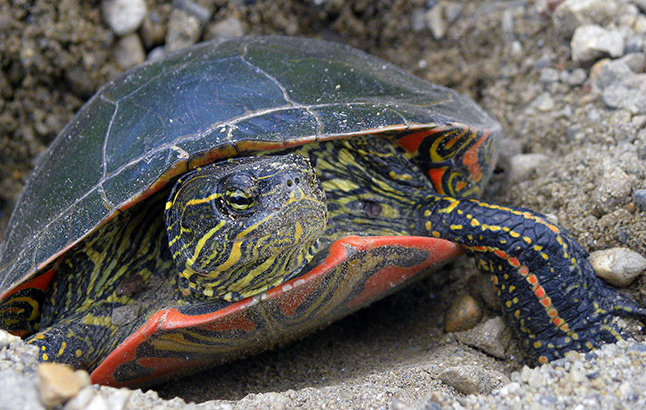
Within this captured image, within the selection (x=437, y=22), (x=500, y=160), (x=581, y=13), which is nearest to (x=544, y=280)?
(x=500, y=160)

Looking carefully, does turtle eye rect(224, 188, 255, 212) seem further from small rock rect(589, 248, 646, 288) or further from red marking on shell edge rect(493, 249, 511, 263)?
A: small rock rect(589, 248, 646, 288)

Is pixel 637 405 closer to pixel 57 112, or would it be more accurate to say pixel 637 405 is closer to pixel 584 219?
pixel 584 219

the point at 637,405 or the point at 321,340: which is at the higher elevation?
the point at 637,405

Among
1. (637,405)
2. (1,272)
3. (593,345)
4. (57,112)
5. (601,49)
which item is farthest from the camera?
(57,112)

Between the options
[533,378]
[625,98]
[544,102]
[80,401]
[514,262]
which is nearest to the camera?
[80,401]

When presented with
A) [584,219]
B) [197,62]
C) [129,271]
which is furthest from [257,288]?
[584,219]

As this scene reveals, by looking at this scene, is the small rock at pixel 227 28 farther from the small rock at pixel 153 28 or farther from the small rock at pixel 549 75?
the small rock at pixel 549 75

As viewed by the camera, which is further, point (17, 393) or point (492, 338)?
point (492, 338)

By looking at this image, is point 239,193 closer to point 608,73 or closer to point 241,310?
point 241,310
